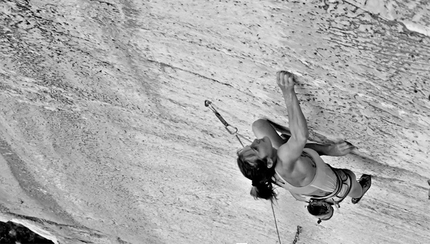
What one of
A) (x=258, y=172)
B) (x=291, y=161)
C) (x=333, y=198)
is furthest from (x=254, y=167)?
(x=333, y=198)

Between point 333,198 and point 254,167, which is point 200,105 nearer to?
point 254,167

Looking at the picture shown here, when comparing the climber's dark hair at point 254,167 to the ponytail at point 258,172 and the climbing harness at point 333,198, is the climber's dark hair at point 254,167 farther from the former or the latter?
the climbing harness at point 333,198

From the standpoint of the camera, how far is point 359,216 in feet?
13.1

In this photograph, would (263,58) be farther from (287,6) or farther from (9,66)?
(9,66)

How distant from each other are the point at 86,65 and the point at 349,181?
1940mm

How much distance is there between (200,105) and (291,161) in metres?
0.94

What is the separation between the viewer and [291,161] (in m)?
2.46

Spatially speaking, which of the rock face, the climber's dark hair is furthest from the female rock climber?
the rock face

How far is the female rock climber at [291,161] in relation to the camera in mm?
2420

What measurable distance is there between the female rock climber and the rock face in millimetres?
116

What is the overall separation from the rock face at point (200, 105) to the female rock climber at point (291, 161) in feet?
0.38

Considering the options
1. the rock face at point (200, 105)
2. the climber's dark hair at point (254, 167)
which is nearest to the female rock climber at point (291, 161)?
the climber's dark hair at point (254, 167)

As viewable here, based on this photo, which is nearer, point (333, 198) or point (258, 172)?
point (258, 172)

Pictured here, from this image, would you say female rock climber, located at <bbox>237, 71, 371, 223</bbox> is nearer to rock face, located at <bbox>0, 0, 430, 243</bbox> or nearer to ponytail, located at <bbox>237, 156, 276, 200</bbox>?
ponytail, located at <bbox>237, 156, 276, 200</bbox>
